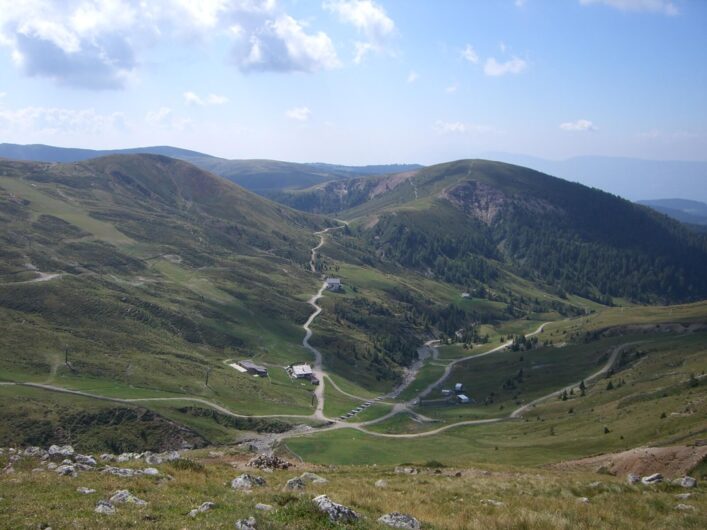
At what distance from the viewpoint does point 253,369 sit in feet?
486

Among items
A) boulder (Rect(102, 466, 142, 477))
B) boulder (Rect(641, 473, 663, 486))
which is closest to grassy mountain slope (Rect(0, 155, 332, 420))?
boulder (Rect(102, 466, 142, 477))

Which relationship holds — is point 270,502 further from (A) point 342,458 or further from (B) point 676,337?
(B) point 676,337

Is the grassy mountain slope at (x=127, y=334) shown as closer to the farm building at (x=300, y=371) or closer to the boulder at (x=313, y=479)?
the farm building at (x=300, y=371)

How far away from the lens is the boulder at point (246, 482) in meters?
29.8

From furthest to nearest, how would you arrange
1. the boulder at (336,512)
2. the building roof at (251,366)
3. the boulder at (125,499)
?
the building roof at (251,366), the boulder at (125,499), the boulder at (336,512)

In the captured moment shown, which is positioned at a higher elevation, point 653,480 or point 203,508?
point 203,508

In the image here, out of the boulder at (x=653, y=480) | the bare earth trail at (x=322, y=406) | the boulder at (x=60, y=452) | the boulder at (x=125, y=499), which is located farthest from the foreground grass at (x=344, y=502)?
the bare earth trail at (x=322, y=406)

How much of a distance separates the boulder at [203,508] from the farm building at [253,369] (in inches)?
4992

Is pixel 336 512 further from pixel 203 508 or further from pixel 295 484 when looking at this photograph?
pixel 295 484

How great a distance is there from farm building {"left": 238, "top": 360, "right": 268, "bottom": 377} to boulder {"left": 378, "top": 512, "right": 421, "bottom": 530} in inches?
5063

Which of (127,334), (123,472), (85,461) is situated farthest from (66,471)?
(127,334)

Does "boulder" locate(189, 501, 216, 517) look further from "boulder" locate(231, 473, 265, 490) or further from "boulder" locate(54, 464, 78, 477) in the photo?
"boulder" locate(54, 464, 78, 477)

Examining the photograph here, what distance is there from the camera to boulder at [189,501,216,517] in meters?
21.7

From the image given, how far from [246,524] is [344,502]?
7.21m
